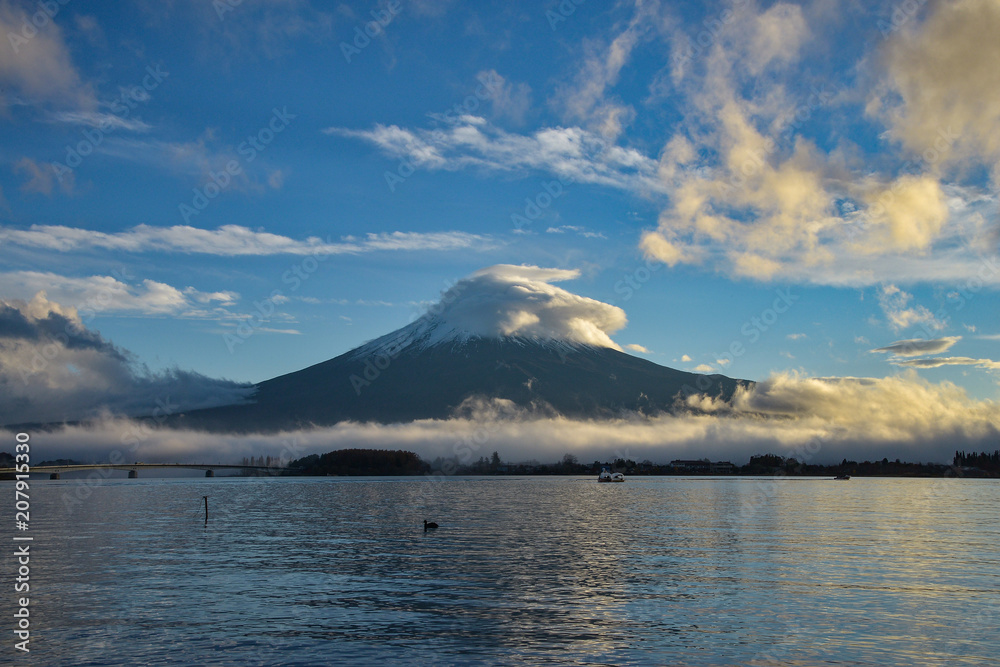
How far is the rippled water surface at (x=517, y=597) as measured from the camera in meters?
26.9

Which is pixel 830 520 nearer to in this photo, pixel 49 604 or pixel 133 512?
pixel 49 604

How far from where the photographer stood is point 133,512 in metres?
105

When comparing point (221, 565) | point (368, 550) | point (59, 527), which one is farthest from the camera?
point (59, 527)

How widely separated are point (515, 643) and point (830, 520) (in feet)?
223

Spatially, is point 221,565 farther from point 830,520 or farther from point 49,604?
point 830,520

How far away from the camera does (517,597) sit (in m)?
36.2

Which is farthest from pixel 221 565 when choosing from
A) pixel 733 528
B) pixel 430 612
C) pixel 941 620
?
pixel 733 528

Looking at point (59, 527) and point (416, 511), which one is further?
point (416, 511)

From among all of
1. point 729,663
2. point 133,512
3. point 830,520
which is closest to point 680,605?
point 729,663

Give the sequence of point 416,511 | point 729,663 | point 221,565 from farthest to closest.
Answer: point 416,511, point 221,565, point 729,663

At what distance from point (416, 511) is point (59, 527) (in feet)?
141

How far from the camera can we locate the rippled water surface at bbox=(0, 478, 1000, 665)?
2688cm

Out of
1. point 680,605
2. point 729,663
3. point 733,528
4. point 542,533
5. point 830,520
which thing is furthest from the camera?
point 830,520

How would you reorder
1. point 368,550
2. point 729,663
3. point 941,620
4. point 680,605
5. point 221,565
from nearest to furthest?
point 729,663 → point 941,620 → point 680,605 → point 221,565 → point 368,550
